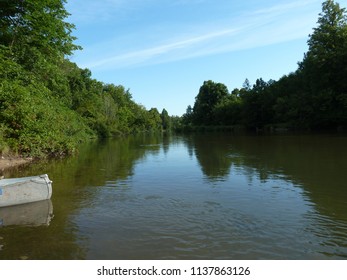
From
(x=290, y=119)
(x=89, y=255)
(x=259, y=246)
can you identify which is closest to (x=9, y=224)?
(x=89, y=255)

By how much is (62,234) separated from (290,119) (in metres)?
68.8

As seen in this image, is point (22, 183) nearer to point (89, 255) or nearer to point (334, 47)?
point (89, 255)

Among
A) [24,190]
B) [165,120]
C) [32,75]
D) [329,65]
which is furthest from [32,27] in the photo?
[165,120]

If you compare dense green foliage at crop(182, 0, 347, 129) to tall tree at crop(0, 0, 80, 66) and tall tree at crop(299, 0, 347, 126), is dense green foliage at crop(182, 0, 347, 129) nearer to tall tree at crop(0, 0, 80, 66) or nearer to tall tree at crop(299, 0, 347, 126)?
tall tree at crop(299, 0, 347, 126)

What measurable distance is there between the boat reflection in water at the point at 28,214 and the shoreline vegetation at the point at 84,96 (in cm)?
947

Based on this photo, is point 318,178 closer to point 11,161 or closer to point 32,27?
point 11,161

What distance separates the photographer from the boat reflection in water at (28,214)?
890 cm

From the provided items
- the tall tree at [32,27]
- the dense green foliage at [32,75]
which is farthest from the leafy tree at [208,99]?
the tall tree at [32,27]

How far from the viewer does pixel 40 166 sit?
65.8ft

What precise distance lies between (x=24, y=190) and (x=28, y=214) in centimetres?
92

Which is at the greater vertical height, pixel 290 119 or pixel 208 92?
pixel 208 92

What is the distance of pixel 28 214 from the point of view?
964cm

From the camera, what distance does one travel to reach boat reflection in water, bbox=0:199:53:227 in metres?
8.90

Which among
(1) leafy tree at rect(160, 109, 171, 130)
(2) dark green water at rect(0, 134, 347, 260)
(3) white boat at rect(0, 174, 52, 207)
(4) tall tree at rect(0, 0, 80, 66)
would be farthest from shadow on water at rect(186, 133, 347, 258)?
(1) leafy tree at rect(160, 109, 171, 130)
